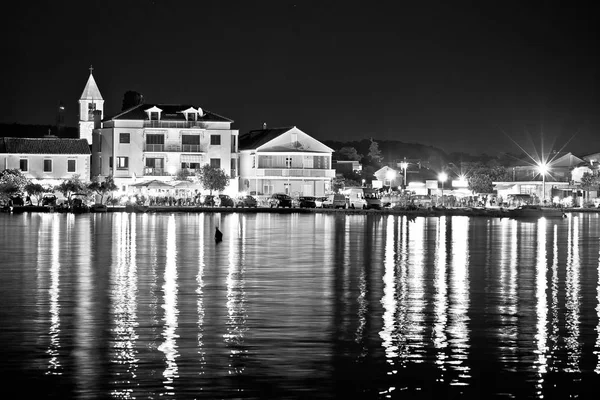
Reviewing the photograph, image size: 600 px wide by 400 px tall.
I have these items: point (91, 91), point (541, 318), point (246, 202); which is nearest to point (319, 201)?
point (246, 202)

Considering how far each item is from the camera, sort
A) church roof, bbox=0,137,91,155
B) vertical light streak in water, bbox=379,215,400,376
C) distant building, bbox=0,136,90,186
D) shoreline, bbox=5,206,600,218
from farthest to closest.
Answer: church roof, bbox=0,137,91,155 < distant building, bbox=0,136,90,186 < shoreline, bbox=5,206,600,218 < vertical light streak in water, bbox=379,215,400,376

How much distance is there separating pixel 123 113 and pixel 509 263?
50060mm

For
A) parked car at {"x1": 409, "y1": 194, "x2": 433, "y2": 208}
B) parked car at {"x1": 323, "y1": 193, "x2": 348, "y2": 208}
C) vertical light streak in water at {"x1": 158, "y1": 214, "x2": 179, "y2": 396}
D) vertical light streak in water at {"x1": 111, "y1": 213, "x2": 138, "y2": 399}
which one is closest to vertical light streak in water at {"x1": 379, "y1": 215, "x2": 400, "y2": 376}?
vertical light streak in water at {"x1": 158, "y1": 214, "x2": 179, "y2": 396}

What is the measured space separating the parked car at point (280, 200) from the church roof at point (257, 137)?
15.3 ft

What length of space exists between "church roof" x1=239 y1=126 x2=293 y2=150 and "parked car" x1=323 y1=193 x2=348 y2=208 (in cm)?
659

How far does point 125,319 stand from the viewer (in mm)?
17719

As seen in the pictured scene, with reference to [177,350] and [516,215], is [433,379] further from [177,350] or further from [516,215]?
[516,215]

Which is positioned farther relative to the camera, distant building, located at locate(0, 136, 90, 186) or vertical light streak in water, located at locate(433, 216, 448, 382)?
distant building, located at locate(0, 136, 90, 186)

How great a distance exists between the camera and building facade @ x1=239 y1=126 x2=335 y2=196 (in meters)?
79.8

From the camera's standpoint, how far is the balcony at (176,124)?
75250 mm

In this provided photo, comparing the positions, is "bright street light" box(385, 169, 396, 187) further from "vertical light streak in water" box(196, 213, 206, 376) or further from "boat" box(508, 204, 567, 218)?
"vertical light streak in water" box(196, 213, 206, 376)

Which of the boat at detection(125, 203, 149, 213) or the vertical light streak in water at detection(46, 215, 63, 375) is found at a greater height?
the boat at detection(125, 203, 149, 213)

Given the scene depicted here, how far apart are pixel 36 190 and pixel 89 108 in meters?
13.7

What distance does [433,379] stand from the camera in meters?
13.3
